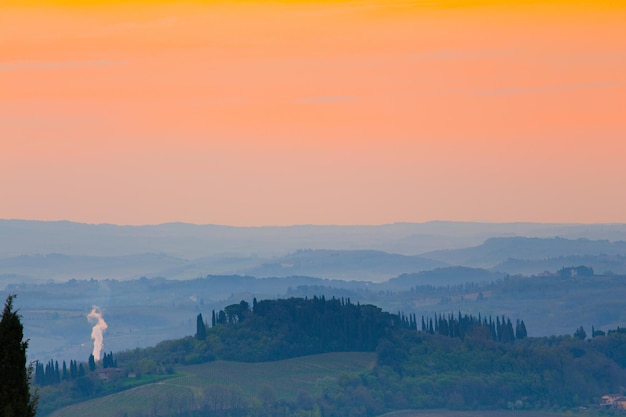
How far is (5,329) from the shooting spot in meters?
41.4

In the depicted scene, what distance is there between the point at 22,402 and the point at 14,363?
3.09 ft

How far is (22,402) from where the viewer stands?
41.1m

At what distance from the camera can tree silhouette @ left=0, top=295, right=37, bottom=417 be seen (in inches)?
1613

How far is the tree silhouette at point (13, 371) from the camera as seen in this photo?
40969mm

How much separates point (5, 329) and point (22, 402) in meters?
1.66

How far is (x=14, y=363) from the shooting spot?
4147 centimetres

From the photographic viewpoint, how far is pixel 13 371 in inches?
1629

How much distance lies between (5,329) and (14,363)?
2.54 feet
